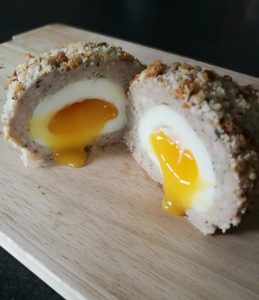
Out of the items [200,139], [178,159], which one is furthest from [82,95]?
[200,139]

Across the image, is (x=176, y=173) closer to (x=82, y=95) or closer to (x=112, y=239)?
(x=112, y=239)

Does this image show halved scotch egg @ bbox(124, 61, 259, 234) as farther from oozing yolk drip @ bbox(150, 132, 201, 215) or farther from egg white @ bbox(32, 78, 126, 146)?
egg white @ bbox(32, 78, 126, 146)

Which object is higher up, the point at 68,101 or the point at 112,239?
the point at 68,101

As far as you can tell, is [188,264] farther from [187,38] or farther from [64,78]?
[187,38]

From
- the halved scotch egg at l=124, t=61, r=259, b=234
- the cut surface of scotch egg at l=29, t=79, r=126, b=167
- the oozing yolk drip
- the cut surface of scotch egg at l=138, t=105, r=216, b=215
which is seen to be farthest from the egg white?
the oozing yolk drip

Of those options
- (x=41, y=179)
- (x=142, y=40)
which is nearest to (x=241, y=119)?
(x=41, y=179)

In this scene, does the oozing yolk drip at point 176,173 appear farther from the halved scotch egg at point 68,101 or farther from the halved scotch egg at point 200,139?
the halved scotch egg at point 68,101
